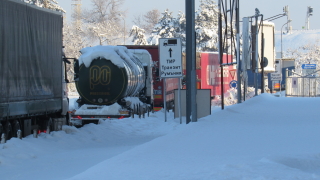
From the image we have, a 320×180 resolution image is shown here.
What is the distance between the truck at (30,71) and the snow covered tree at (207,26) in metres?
68.0

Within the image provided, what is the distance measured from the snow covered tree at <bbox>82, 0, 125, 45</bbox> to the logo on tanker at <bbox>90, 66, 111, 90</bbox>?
2675 inches

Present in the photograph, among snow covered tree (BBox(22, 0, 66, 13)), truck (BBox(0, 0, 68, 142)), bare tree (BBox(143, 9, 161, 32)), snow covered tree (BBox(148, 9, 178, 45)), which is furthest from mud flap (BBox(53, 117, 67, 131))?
bare tree (BBox(143, 9, 161, 32))

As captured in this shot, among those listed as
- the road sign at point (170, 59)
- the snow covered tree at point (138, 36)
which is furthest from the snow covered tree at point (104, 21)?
the road sign at point (170, 59)

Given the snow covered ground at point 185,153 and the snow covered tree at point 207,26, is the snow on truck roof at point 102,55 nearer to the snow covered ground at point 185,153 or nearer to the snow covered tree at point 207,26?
the snow covered ground at point 185,153

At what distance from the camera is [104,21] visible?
94.6m

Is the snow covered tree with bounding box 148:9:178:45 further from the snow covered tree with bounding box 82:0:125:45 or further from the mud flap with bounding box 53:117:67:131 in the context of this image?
the mud flap with bounding box 53:117:67:131

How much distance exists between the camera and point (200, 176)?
24.3 ft

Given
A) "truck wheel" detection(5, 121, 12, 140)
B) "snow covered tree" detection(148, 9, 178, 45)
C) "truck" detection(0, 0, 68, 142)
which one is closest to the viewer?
"truck" detection(0, 0, 68, 142)

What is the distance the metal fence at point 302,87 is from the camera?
4759 centimetres

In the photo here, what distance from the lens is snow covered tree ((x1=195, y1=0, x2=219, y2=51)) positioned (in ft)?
278

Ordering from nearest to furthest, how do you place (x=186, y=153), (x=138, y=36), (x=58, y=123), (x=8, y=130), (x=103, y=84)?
(x=186, y=153) < (x=8, y=130) < (x=58, y=123) < (x=103, y=84) < (x=138, y=36)

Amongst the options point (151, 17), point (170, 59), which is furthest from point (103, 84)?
point (151, 17)

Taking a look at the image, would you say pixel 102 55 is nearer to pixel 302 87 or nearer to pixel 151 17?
pixel 302 87

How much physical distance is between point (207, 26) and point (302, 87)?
42236 mm
